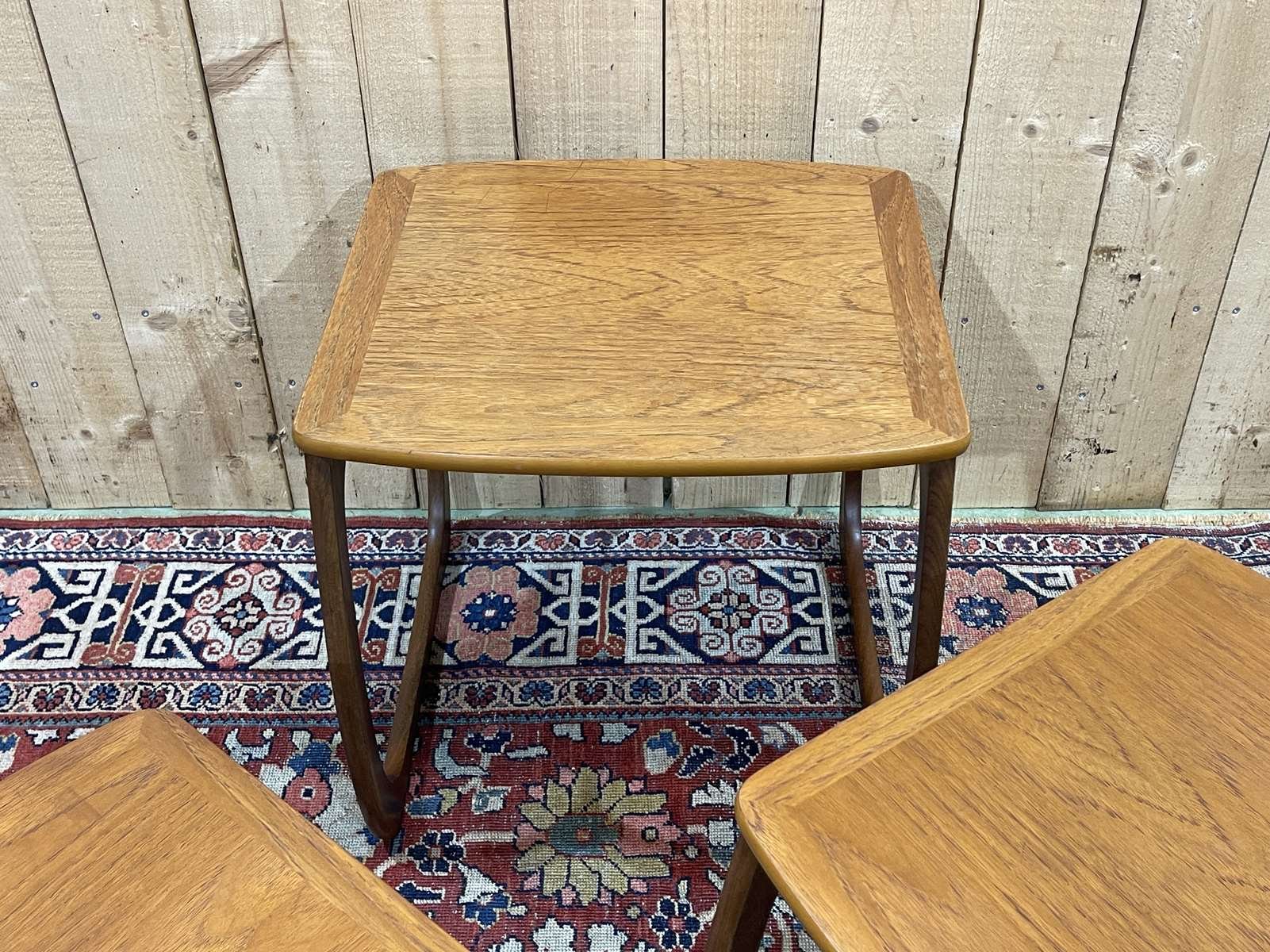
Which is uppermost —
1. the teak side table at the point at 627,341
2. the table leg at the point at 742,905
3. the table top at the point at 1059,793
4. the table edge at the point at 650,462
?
the teak side table at the point at 627,341

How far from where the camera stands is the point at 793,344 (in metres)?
0.90

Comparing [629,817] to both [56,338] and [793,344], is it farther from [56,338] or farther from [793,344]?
[56,338]

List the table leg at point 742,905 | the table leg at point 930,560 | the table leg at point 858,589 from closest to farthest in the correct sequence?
the table leg at point 742,905, the table leg at point 930,560, the table leg at point 858,589

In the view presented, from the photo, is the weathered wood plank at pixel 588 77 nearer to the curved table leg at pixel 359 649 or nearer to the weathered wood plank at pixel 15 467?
the curved table leg at pixel 359 649

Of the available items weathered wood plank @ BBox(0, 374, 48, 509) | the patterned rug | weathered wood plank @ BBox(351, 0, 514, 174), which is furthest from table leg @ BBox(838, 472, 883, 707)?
weathered wood plank @ BBox(0, 374, 48, 509)

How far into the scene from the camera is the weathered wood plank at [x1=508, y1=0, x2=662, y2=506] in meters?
1.14

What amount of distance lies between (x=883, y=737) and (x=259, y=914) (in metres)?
0.38

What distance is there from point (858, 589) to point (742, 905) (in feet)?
2.14

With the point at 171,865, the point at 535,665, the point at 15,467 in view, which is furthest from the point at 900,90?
the point at 15,467

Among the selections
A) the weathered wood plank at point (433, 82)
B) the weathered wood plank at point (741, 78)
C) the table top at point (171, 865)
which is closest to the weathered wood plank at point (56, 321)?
the weathered wood plank at point (433, 82)

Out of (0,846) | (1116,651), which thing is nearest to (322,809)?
(0,846)

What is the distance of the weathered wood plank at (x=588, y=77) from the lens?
114 centimetres

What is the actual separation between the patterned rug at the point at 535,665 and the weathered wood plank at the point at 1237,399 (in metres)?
0.06

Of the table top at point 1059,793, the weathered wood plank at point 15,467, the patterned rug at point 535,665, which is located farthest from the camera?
the weathered wood plank at point 15,467
